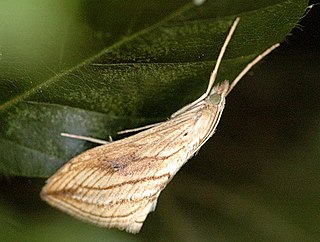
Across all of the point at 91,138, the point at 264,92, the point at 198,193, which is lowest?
the point at 91,138

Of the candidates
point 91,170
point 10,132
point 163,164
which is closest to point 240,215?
point 163,164

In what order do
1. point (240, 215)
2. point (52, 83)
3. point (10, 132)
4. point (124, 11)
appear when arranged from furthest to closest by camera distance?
1. point (240, 215)
2. point (10, 132)
3. point (52, 83)
4. point (124, 11)

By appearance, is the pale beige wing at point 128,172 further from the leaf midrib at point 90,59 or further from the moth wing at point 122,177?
the leaf midrib at point 90,59

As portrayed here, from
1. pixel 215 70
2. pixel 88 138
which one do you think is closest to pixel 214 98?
pixel 215 70

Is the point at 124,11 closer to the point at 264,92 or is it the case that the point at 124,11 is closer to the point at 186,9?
the point at 186,9

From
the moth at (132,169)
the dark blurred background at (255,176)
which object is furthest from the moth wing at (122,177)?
the dark blurred background at (255,176)

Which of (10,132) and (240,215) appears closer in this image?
(10,132)

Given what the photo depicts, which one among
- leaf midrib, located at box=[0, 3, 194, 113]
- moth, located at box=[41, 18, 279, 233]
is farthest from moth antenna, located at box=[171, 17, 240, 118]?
leaf midrib, located at box=[0, 3, 194, 113]

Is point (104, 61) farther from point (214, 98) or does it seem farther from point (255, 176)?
point (255, 176)
